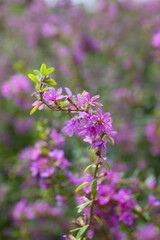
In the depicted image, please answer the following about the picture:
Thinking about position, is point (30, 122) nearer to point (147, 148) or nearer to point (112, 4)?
point (147, 148)

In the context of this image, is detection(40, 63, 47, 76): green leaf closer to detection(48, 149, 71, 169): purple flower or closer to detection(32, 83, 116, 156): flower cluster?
detection(32, 83, 116, 156): flower cluster

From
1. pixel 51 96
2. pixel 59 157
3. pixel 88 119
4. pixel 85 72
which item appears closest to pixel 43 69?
pixel 51 96

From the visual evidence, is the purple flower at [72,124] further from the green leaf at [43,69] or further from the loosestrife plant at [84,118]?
the green leaf at [43,69]

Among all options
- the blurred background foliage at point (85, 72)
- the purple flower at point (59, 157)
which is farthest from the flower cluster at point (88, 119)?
the blurred background foliage at point (85, 72)

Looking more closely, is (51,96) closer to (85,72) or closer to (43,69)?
(43,69)

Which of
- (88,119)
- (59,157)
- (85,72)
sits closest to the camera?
(88,119)

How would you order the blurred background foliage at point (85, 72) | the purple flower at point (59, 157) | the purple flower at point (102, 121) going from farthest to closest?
the blurred background foliage at point (85, 72) < the purple flower at point (59, 157) < the purple flower at point (102, 121)

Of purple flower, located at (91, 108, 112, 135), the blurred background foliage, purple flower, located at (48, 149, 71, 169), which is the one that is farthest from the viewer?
the blurred background foliage

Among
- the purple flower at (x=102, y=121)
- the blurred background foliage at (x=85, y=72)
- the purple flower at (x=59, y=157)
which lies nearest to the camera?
the purple flower at (x=102, y=121)

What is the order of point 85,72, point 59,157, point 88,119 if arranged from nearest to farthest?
1. point 88,119
2. point 59,157
3. point 85,72

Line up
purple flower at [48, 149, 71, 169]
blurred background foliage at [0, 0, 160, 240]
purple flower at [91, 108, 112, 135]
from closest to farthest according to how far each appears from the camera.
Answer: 1. purple flower at [91, 108, 112, 135]
2. purple flower at [48, 149, 71, 169]
3. blurred background foliage at [0, 0, 160, 240]

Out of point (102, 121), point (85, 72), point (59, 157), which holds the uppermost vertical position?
point (85, 72)

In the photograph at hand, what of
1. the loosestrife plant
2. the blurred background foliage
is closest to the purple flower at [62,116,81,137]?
the loosestrife plant
